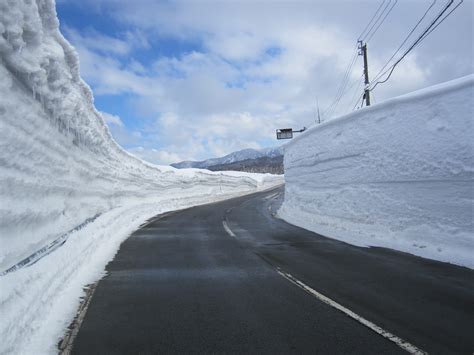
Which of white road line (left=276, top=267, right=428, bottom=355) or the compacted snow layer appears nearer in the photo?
white road line (left=276, top=267, right=428, bottom=355)

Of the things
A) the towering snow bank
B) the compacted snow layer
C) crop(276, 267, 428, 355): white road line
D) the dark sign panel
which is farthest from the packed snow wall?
the dark sign panel

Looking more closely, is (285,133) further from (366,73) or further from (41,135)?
(41,135)

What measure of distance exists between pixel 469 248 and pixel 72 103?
1122 cm

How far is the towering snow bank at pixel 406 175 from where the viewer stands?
9.62m

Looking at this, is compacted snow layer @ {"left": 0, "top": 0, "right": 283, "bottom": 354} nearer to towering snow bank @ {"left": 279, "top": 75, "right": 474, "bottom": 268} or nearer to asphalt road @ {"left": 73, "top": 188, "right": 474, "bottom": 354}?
asphalt road @ {"left": 73, "top": 188, "right": 474, "bottom": 354}

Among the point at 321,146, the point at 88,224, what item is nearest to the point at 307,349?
the point at 88,224

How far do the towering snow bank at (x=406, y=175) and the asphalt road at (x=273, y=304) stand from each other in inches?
51.2

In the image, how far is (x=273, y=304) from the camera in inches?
233

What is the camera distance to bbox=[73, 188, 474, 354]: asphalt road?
14.8 ft

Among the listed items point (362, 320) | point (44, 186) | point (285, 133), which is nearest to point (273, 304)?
point (362, 320)

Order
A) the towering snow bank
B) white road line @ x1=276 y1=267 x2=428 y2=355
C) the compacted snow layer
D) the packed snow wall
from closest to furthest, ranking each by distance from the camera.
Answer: white road line @ x1=276 y1=267 x2=428 y2=355, the compacted snow layer, the packed snow wall, the towering snow bank

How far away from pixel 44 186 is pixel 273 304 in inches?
256

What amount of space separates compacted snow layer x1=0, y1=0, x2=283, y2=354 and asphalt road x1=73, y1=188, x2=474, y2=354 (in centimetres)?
60

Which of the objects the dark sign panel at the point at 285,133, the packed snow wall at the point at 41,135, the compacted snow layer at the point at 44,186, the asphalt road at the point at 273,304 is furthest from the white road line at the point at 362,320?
the dark sign panel at the point at 285,133
